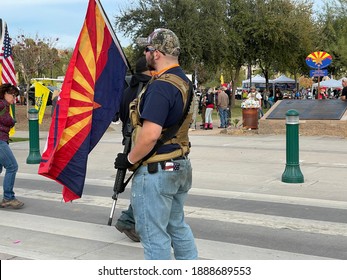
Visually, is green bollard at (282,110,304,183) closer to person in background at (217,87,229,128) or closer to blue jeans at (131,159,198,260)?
blue jeans at (131,159,198,260)

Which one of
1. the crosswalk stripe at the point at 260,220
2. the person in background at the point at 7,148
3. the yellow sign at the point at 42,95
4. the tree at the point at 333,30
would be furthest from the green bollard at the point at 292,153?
the tree at the point at 333,30

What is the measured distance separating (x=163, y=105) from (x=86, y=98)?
2265mm

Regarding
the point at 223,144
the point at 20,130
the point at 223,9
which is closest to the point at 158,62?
the point at 223,144

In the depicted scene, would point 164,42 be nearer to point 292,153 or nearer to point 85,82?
point 85,82

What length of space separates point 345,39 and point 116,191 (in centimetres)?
4264

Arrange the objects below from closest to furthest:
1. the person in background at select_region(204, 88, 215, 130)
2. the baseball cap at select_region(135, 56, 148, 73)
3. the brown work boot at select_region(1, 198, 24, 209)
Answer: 1. the baseball cap at select_region(135, 56, 148, 73)
2. the brown work boot at select_region(1, 198, 24, 209)
3. the person in background at select_region(204, 88, 215, 130)

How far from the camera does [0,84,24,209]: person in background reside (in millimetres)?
7051

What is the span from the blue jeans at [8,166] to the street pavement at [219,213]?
0.27 m

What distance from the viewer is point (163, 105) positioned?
3.39m

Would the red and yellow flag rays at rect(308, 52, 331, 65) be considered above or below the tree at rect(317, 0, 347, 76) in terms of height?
below

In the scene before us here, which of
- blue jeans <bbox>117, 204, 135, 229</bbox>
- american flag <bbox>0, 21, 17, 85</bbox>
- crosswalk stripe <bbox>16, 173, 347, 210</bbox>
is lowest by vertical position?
crosswalk stripe <bbox>16, 173, 347, 210</bbox>

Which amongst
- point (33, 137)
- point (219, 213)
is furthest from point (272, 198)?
point (33, 137)

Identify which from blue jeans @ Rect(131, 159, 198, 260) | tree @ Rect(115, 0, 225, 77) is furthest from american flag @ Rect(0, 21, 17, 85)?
tree @ Rect(115, 0, 225, 77)

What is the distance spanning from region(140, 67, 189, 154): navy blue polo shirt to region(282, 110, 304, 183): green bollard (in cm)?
533
